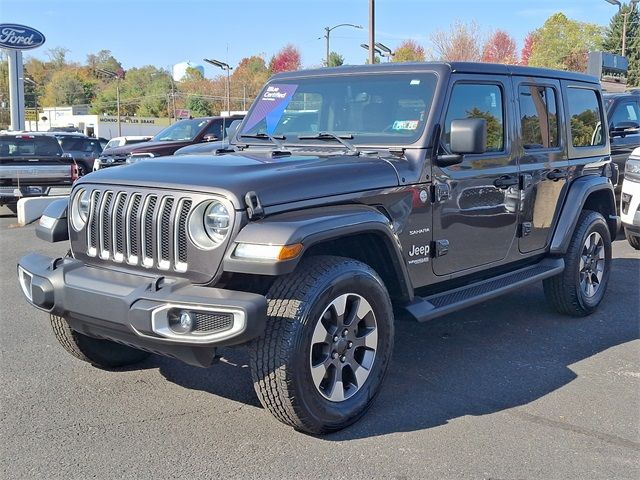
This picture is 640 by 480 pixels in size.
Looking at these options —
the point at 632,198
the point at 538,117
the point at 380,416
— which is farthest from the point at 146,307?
the point at 632,198

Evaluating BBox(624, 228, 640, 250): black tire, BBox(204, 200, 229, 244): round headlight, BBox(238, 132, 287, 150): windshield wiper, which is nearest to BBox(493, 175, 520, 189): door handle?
BBox(238, 132, 287, 150): windshield wiper

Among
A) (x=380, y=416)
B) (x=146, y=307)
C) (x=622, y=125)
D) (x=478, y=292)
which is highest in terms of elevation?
(x=622, y=125)

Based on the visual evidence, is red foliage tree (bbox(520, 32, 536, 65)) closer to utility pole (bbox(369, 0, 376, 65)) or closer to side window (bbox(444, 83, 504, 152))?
utility pole (bbox(369, 0, 376, 65))

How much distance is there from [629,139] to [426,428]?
777 centimetres

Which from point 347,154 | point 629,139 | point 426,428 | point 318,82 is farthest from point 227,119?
point 426,428

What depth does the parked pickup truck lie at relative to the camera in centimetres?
1200

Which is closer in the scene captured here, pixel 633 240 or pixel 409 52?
pixel 633 240

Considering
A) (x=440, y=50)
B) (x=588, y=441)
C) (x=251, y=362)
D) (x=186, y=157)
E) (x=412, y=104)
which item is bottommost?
(x=588, y=441)

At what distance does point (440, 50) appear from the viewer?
37.5 metres

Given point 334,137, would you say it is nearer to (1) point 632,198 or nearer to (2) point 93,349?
(2) point 93,349

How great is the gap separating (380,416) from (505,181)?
204 centimetres

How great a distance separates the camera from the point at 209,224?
11.3ft

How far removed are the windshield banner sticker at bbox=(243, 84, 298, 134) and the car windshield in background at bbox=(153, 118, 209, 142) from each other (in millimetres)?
9116

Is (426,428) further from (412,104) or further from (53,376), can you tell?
(53,376)
